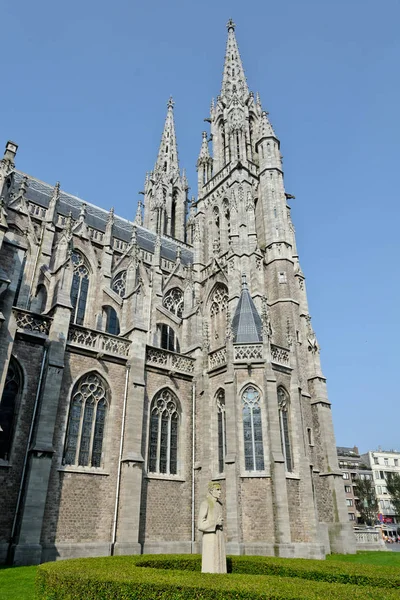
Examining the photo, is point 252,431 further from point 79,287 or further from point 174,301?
point 174,301

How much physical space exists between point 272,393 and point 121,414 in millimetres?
6855

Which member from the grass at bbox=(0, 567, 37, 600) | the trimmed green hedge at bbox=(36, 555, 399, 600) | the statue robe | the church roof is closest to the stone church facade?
the church roof

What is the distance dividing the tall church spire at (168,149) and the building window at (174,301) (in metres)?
24.5

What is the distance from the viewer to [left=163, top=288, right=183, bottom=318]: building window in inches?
1154

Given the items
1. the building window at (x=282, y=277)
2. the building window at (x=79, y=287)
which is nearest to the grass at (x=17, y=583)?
the building window at (x=79, y=287)

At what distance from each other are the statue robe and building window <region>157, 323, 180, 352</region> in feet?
52.1

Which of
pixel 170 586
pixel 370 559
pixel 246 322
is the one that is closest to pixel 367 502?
pixel 370 559

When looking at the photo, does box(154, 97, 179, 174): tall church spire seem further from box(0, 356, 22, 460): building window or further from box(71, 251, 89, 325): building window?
box(0, 356, 22, 460): building window

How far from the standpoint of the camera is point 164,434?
65.5 feet

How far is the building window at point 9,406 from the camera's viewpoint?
14820mm

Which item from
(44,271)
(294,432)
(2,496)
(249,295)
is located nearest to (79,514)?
(2,496)

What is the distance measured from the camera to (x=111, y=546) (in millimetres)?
16047

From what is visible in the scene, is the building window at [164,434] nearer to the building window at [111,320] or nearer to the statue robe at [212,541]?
the building window at [111,320]

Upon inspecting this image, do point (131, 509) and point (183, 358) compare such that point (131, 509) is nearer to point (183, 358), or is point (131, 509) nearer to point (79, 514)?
point (79, 514)
